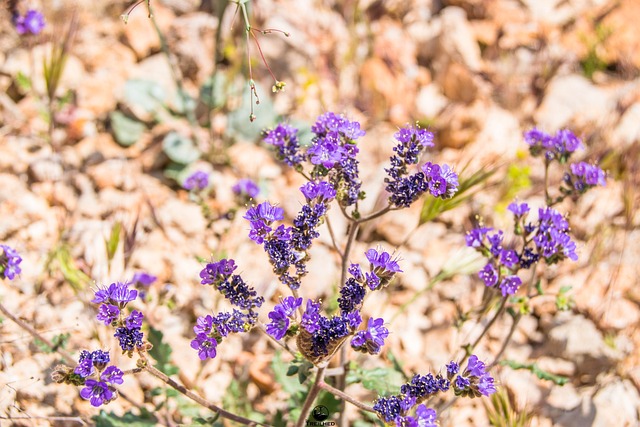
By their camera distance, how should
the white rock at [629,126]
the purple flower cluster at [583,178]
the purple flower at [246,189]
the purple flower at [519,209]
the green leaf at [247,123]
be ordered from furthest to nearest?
the white rock at [629,126] → the green leaf at [247,123] → the purple flower at [246,189] → the purple flower cluster at [583,178] → the purple flower at [519,209]

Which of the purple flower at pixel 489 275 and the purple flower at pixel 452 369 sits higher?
the purple flower at pixel 489 275

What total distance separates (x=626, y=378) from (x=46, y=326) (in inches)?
141

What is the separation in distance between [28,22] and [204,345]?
3.44m

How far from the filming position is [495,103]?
18.8ft

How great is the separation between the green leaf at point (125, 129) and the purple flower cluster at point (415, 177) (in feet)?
9.64

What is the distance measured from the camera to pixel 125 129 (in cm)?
502

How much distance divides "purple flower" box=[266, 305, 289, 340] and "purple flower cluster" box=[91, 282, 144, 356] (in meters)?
0.52

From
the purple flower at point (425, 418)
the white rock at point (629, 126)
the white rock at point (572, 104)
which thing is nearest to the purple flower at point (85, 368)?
the purple flower at point (425, 418)

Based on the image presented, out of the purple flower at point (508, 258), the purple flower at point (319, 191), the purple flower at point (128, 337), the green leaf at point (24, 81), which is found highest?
the green leaf at point (24, 81)

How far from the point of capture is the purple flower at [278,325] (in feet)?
7.81

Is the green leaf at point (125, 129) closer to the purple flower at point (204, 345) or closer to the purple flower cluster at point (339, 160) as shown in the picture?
the purple flower cluster at point (339, 160)

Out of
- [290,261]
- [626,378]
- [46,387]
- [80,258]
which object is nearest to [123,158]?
[80,258]

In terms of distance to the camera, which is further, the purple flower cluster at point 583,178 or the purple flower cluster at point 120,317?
the purple flower cluster at point 583,178

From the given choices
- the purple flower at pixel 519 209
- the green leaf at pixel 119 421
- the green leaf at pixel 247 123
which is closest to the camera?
the green leaf at pixel 119 421
